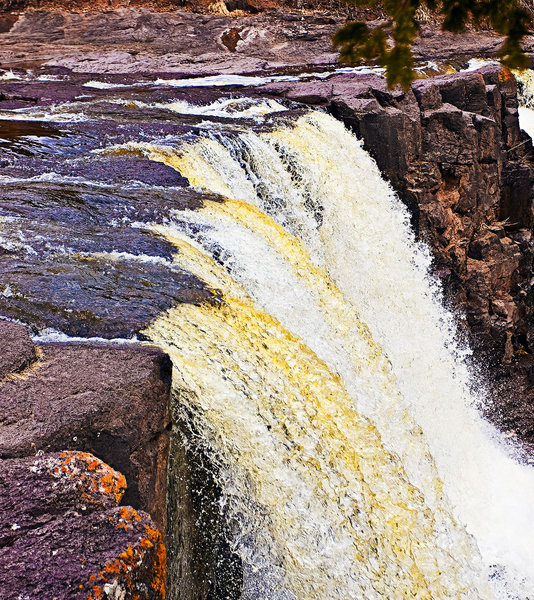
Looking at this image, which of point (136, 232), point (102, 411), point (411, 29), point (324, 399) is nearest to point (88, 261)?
point (136, 232)

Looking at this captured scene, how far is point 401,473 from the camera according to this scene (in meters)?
4.06

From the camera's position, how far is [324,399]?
4.02 m

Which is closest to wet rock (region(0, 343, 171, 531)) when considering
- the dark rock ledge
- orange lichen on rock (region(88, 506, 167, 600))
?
the dark rock ledge

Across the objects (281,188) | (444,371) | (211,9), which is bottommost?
Answer: (444,371)

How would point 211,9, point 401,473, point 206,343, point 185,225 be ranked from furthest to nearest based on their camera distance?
point 211,9
point 185,225
point 401,473
point 206,343

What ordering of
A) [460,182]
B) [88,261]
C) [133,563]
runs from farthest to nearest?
[460,182] → [88,261] → [133,563]

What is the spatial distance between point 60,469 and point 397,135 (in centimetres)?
929

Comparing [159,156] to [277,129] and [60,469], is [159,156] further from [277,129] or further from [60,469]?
[60,469]

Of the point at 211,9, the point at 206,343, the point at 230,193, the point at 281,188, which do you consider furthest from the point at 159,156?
the point at 211,9

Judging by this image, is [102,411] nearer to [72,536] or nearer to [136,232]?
[72,536]

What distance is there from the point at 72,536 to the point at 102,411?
2.32 feet

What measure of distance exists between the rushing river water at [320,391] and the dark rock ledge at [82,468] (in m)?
0.46

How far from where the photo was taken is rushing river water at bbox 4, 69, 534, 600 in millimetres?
3479

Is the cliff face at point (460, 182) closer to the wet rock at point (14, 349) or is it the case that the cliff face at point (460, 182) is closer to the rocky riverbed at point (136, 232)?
the rocky riverbed at point (136, 232)
